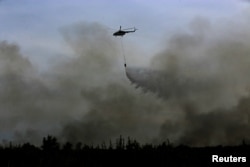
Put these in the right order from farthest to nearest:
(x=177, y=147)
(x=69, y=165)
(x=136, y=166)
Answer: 1. (x=177, y=147)
2. (x=136, y=166)
3. (x=69, y=165)

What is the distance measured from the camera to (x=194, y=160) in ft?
278

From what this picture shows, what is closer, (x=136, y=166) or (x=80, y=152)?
(x=136, y=166)

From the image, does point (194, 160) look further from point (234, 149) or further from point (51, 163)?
point (51, 163)

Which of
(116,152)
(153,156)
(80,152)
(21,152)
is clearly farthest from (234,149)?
(21,152)

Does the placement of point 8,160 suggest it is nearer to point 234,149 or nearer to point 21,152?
point 21,152

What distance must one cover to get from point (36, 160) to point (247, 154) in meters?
30.1

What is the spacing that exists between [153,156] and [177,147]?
573cm

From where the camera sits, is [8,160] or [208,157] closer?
[208,157]

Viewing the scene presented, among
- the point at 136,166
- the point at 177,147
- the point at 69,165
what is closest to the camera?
the point at 69,165

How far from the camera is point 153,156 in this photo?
297 feet

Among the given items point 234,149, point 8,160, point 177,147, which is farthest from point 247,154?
point 8,160

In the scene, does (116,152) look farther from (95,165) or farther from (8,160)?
(8,160)

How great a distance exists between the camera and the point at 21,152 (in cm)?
9731

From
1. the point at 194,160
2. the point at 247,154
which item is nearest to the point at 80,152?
the point at 194,160
